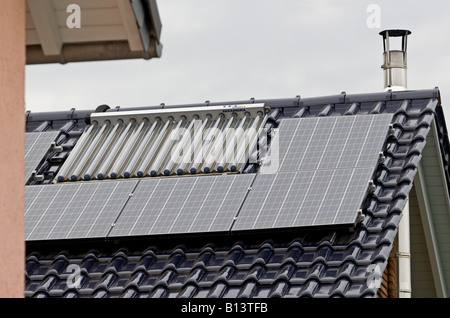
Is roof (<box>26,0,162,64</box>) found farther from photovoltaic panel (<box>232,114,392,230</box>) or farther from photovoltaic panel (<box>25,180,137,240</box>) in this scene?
photovoltaic panel (<box>25,180,137,240</box>)

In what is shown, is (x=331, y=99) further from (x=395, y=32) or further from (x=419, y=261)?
(x=419, y=261)

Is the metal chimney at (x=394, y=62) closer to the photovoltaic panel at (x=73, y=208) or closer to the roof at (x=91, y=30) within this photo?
the photovoltaic panel at (x=73, y=208)

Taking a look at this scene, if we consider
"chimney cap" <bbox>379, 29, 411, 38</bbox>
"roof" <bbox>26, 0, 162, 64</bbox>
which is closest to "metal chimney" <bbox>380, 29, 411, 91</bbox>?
"chimney cap" <bbox>379, 29, 411, 38</bbox>

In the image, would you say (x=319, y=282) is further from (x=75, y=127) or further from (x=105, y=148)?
(x=75, y=127)

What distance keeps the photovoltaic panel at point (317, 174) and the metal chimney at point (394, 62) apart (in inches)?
83.4

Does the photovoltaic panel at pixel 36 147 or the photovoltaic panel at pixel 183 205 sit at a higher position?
the photovoltaic panel at pixel 36 147

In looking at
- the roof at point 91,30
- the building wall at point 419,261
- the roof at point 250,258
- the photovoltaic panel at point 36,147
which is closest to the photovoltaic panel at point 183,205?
the roof at point 250,258

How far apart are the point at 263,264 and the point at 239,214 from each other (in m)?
0.85

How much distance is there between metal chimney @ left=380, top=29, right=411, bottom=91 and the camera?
57.3 feet

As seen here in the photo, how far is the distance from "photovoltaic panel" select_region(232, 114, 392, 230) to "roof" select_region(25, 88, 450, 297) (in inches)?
7.6

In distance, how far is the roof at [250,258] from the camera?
13023 millimetres
